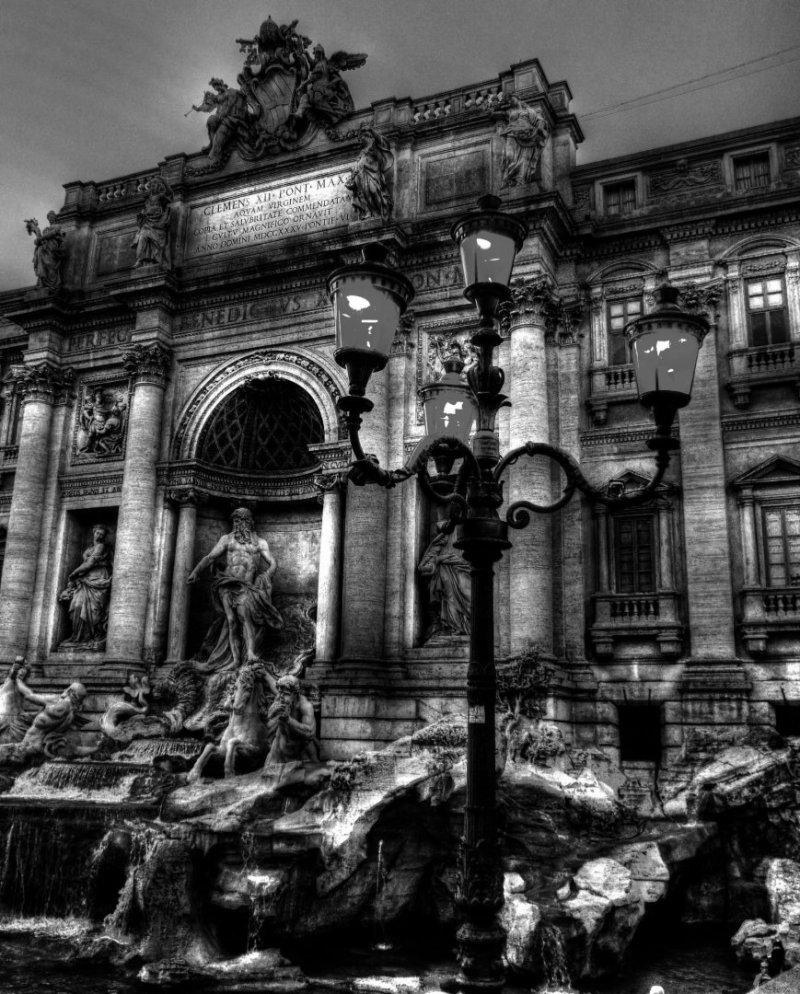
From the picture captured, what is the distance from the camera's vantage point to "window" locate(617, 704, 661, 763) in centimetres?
1761

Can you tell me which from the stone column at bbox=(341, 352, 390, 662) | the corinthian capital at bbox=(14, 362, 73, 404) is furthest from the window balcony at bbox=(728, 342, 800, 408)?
the corinthian capital at bbox=(14, 362, 73, 404)

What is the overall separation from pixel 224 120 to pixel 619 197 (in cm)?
1011

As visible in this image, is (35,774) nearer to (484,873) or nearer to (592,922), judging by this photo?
(592,922)

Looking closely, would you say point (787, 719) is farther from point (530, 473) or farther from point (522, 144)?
point (522, 144)

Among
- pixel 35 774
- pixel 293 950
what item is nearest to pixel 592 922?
pixel 293 950

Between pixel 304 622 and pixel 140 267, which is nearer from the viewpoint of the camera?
pixel 304 622

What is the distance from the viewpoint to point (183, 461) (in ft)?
72.7

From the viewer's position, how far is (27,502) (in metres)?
23.4

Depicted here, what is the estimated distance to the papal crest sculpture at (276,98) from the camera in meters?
23.2

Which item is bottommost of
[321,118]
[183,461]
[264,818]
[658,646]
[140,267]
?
[264,818]

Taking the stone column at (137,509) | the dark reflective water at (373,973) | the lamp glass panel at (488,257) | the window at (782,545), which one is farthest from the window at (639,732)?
the lamp glass panel at (488,257)

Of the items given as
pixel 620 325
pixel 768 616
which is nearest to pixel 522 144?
pixel 620 325

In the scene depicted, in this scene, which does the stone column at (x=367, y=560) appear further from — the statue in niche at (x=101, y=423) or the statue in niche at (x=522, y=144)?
the statue in niche at (x=101, y=423)

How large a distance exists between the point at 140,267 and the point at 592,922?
18005mm
